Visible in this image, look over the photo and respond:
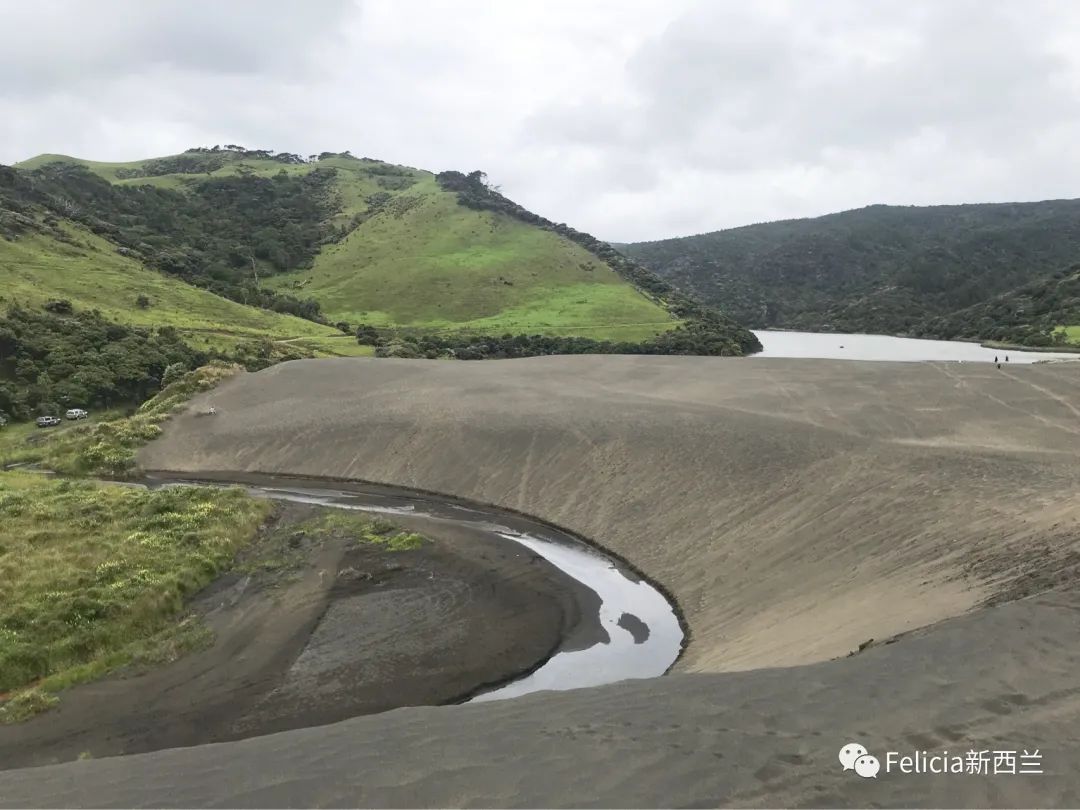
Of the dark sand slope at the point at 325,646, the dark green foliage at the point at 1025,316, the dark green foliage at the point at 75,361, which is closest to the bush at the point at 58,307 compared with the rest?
the dark green foliage at the point at 75,361

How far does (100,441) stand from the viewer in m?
39.6

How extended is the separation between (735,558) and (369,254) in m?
110

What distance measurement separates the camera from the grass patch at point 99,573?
16250mm

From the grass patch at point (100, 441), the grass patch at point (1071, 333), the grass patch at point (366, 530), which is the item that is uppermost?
the grass patch at point (1071, 333)

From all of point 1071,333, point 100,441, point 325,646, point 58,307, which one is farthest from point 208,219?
point 1071,333

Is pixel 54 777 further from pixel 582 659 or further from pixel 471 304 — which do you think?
pixel 471 304

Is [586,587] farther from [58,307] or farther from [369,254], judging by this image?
[369,254]

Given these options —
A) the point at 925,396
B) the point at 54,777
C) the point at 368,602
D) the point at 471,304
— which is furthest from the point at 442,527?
the point at 471,304

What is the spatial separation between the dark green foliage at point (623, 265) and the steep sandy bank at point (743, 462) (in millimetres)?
56578

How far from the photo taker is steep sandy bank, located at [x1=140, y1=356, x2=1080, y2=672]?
15.4 meters

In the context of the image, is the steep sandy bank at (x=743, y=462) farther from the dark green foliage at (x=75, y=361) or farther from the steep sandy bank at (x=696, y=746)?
the dark green foliage at (x=75, y=361)

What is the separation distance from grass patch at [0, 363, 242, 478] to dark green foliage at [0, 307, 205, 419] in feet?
11.7

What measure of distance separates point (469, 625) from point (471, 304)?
3385 inches

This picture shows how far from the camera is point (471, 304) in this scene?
333 ft
